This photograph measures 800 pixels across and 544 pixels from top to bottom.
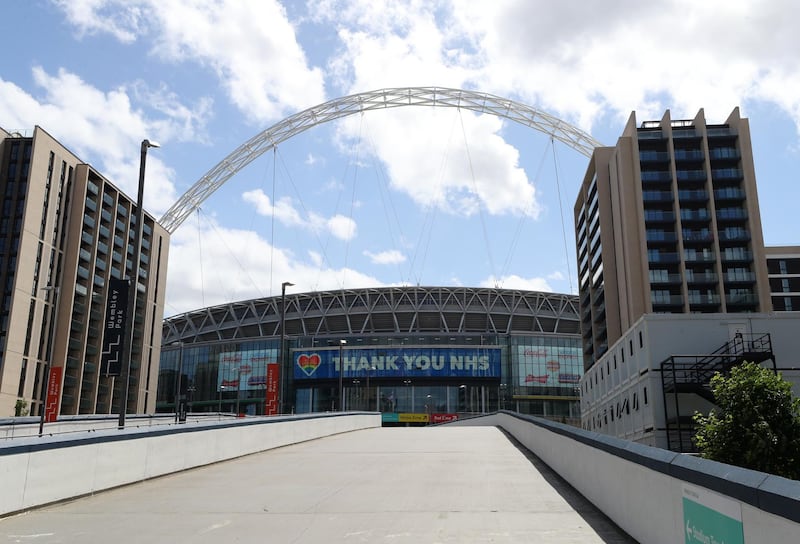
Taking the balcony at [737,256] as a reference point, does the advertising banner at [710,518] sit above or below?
below

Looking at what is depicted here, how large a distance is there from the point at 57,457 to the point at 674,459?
→ 9.63 metres

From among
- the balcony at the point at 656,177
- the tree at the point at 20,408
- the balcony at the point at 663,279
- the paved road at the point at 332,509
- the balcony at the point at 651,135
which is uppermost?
Result: the balcony at the point at 651,135

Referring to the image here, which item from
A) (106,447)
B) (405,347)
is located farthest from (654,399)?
(405,347)

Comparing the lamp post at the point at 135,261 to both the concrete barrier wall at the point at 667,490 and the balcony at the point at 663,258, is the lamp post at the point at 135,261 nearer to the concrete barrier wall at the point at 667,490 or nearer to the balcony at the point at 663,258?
the concrete barrier wall at the point at 667,490

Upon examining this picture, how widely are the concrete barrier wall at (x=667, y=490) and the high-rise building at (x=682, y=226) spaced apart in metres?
75.2

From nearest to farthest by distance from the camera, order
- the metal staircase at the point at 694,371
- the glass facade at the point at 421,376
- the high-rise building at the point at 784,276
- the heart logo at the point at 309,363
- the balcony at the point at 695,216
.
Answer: the metal staircase at the point at 694,371, the balcony at the point at 695,216, the high-rise building at the point at 784,276, the glass facade at the point at 421,376, the heart logo at the point at 309,363

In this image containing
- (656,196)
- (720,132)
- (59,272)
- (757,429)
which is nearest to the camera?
(757,429)

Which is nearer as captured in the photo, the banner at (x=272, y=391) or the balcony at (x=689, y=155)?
the banner at (x=272, y=391)

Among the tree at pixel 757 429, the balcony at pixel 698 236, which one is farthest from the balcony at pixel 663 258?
the tree at pixel 757 429

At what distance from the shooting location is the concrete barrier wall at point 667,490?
205 inches

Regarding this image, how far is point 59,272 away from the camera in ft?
285

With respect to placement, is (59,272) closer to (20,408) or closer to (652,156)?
(20,408)

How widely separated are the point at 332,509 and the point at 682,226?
278 feet

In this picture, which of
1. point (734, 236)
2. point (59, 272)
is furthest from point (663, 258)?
point (59, 272)
